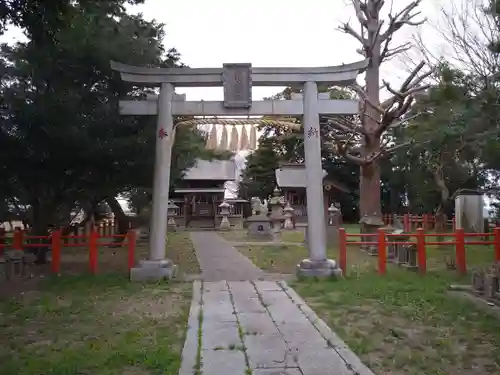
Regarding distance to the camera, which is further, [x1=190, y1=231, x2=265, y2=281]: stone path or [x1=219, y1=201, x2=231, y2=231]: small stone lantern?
[x1=219, y1=201, x2=231, y2=231]: small stone lantern

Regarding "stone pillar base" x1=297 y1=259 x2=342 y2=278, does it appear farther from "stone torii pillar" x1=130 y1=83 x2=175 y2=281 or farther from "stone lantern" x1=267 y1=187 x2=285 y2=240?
→ "stone lantern" x1=267 y1=187 x2=285 y2=240

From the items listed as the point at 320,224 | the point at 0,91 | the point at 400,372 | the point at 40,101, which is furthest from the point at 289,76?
the point at 400,372

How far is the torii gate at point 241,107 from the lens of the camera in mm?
10367

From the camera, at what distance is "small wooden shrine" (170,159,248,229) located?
38062 millimetres

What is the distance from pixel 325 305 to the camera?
7.75m

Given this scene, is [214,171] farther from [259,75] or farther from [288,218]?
[259,75]

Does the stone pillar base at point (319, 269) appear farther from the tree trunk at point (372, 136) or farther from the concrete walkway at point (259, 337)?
the tree trunk at point (372, 136)

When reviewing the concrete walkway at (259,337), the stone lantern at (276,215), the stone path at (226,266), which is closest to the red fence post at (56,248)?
the stone path at (226,266)

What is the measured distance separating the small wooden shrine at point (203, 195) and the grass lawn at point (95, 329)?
28069 millimetres

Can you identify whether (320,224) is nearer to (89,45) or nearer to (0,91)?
(89,45)

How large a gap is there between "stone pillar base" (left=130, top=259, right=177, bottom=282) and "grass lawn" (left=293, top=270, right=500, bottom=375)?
105 inches

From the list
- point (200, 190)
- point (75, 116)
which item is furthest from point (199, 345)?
point (200, 190)

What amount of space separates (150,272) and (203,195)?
29.0m

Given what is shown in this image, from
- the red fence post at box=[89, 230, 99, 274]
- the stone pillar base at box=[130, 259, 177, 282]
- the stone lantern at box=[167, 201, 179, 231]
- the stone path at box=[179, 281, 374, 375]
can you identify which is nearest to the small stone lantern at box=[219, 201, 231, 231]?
the stone lantern at box=[167, 201, 179, 231]
